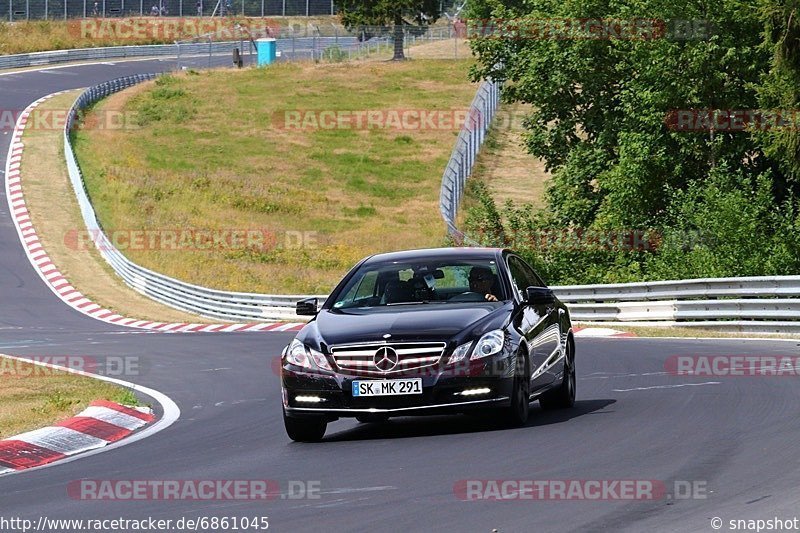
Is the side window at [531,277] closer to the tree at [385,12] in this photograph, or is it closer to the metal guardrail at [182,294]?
the metal guardrail at [182,294]

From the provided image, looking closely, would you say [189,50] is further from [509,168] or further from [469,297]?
[469,297]

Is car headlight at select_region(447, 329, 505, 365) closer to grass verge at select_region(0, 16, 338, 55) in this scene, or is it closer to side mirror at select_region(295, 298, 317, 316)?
side mirror at select_region(295, 298, 317, 316)

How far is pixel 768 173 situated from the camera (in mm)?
35594

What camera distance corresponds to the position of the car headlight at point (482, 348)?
11148 mm

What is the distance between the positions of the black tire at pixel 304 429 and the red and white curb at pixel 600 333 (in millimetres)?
13147

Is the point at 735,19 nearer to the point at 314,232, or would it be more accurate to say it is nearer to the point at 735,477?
the point at 314,232

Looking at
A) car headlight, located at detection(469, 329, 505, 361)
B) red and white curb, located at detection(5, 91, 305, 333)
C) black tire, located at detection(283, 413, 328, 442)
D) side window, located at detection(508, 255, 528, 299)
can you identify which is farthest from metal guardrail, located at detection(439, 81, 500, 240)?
car headlight, located at detection(469, 329, 505, 361)

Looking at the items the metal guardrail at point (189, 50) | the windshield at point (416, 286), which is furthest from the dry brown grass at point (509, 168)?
the windshield at point (416, 286)

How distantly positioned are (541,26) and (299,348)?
30964 millimetres

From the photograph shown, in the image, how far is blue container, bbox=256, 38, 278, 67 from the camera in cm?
9538

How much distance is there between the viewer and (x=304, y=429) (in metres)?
11.7

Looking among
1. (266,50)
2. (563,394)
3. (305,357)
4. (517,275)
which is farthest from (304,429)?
(266,50)

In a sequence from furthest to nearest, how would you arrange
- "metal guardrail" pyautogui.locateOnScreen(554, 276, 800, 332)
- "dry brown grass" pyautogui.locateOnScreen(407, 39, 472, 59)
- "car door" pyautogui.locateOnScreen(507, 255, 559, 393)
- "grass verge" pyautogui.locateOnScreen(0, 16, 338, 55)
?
"grass verge" pyautogui.locateOnScreen(0, 16, 338, 55), "dry brown grass" pyautogui.locateOnScreen(407, 39, 472, 59), "metal guardrail" pyautogui.locateOnScreen(554, 276, 800, 332), "car door" pyautogui.locateOnScreen(507, 255, 559, 393)

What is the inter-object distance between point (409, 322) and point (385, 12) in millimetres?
81618
